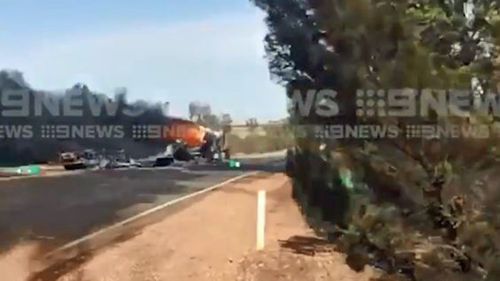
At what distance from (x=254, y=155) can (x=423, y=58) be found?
4.02m

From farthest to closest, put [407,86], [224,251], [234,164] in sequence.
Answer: [234,164]
[224,251]
[407,86]

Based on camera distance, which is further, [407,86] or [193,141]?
[193,141]

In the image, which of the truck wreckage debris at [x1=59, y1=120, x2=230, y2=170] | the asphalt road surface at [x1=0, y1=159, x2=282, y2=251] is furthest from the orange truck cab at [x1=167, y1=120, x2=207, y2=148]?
the asphalt road surface at [x1=0, y1=159, x2=282, y2=251]

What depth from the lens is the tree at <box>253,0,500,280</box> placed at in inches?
122

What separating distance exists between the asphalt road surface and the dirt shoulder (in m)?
0.50

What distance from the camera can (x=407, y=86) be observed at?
314cm

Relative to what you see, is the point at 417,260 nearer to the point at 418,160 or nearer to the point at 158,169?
the point at 418,160

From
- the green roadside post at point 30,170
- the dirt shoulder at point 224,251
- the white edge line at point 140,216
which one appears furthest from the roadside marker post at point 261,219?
the green roadside post at point 30,170

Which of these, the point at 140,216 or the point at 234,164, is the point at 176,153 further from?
the point at 140,216

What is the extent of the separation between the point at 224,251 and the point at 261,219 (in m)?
0.85

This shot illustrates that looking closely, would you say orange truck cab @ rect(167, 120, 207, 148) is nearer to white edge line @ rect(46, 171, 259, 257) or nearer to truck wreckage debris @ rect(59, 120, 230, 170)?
truck wreckage debris @ rect(59, 120, 230, 170)

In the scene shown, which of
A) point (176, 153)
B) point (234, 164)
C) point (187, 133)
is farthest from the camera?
point (176, 153)

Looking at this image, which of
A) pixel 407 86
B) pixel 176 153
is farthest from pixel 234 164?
pixel 407 86

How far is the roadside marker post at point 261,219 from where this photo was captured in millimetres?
5995
